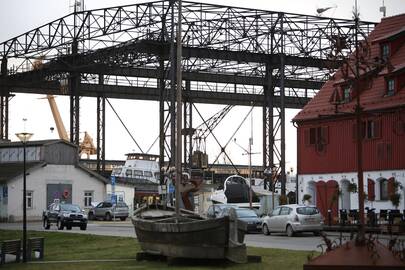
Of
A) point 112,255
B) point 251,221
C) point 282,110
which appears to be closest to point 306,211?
point 251,221

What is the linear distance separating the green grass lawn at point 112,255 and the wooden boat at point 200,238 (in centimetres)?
36

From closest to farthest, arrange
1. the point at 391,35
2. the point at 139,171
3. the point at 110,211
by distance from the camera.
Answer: the point at 391,35, the point at 110,211, the point at 139,171

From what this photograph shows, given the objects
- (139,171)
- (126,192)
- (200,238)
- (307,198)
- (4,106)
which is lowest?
(200,238)

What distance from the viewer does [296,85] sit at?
8956 cm

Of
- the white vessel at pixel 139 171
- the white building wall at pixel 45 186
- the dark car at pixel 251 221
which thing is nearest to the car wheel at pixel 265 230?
the dark car at pixel 251 221

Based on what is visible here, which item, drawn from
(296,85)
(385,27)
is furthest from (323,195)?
(296,85)

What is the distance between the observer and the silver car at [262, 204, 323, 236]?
1582 inches

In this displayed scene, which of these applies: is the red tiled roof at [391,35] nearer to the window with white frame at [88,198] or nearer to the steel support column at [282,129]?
the steel support column at [282,129]

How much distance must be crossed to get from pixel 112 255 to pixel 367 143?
2544 centimetres

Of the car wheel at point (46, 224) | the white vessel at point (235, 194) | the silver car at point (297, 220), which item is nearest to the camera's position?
the silver car at point (297, 220)

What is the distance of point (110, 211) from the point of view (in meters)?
70.9

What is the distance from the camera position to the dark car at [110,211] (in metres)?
70.9

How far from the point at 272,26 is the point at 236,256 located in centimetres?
4930

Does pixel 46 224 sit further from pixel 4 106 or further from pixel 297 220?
pixel 4 106
